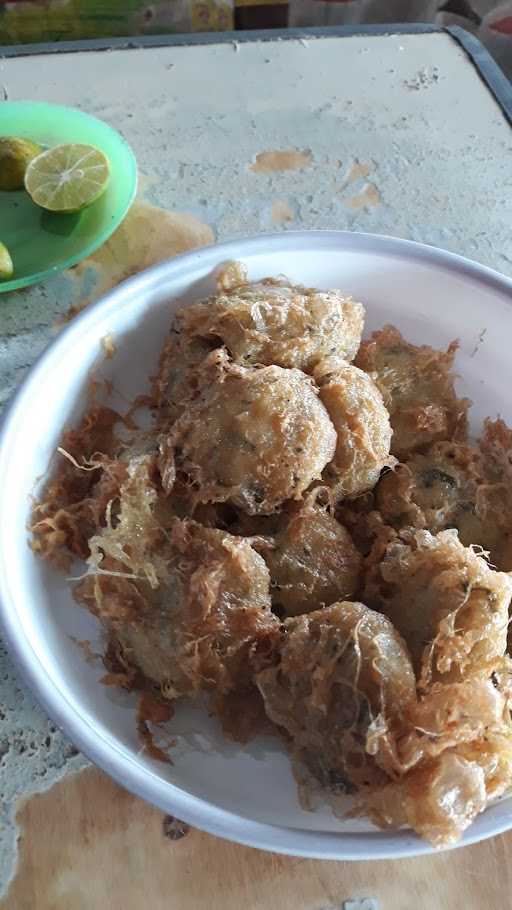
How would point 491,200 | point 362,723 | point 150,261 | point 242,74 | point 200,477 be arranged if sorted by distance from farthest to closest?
point 242,74 → point 491,200 → point 150,261 → point 200,477 → point 362,723

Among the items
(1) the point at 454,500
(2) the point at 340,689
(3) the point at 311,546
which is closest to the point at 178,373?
(3) the point at 311,546

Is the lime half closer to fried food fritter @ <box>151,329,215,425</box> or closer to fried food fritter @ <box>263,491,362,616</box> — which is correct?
fried food fritter @ <box>151,329,215,425</box>

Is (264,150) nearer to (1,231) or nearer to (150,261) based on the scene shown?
(150,261)

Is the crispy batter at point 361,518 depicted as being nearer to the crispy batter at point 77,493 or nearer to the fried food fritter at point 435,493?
the fried food fritter at point 435,493

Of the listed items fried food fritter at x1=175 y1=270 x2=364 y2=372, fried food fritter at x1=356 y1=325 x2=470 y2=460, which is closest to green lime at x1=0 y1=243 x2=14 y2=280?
fried food fritter at x1=175 y1=270 x2=364 y2=372

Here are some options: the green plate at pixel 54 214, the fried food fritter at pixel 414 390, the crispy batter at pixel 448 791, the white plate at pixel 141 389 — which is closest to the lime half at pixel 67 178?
the green plate at pixel 54 214

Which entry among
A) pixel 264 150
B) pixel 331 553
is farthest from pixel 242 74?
pixel 331 553

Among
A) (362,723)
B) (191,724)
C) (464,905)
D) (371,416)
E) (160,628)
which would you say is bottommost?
(464,905)

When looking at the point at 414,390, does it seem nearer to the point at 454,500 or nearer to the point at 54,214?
the point at 454,500
